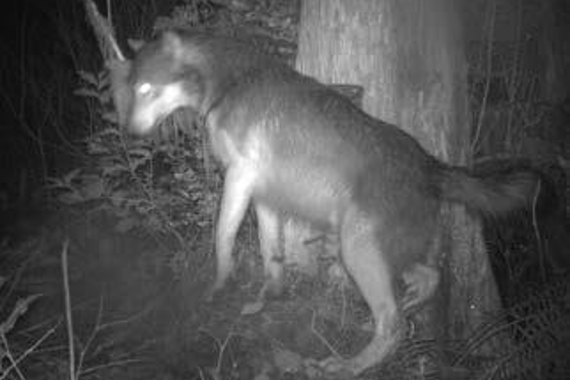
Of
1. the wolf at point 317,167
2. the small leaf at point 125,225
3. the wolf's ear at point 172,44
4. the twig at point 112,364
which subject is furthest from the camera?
the small leaf at point 125,225

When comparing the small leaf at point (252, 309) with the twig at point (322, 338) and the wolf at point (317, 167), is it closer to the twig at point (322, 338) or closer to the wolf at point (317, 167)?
the twig at point (322, 338)

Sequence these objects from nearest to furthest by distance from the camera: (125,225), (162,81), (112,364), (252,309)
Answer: (112,364), (252,309), (162,81), (125,225)

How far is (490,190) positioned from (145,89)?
2.84 m

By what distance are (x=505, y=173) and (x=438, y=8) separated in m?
1.52

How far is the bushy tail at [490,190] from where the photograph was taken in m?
5.11

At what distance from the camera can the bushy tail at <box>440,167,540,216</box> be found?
511 centimetres

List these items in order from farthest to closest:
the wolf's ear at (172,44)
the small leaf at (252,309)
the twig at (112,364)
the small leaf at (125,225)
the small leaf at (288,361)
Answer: the small leaf at (125,225) < the wolf's ear at (172,44) < the small leaf at (252,309) < the small leaf at (288,361) < the twig at (112,364)

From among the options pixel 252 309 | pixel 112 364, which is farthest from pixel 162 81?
pixel 112 364

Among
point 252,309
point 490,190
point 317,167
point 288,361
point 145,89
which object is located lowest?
point 288,361

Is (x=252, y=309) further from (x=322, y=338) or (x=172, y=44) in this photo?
(x=172, y=44)

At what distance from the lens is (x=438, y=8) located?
5.70 meters

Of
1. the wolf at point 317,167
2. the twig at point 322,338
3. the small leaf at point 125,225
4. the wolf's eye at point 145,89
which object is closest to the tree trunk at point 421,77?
the wolf at point 317,167

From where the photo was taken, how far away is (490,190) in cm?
511

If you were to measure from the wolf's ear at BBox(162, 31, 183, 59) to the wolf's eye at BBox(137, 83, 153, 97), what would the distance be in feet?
1.07
